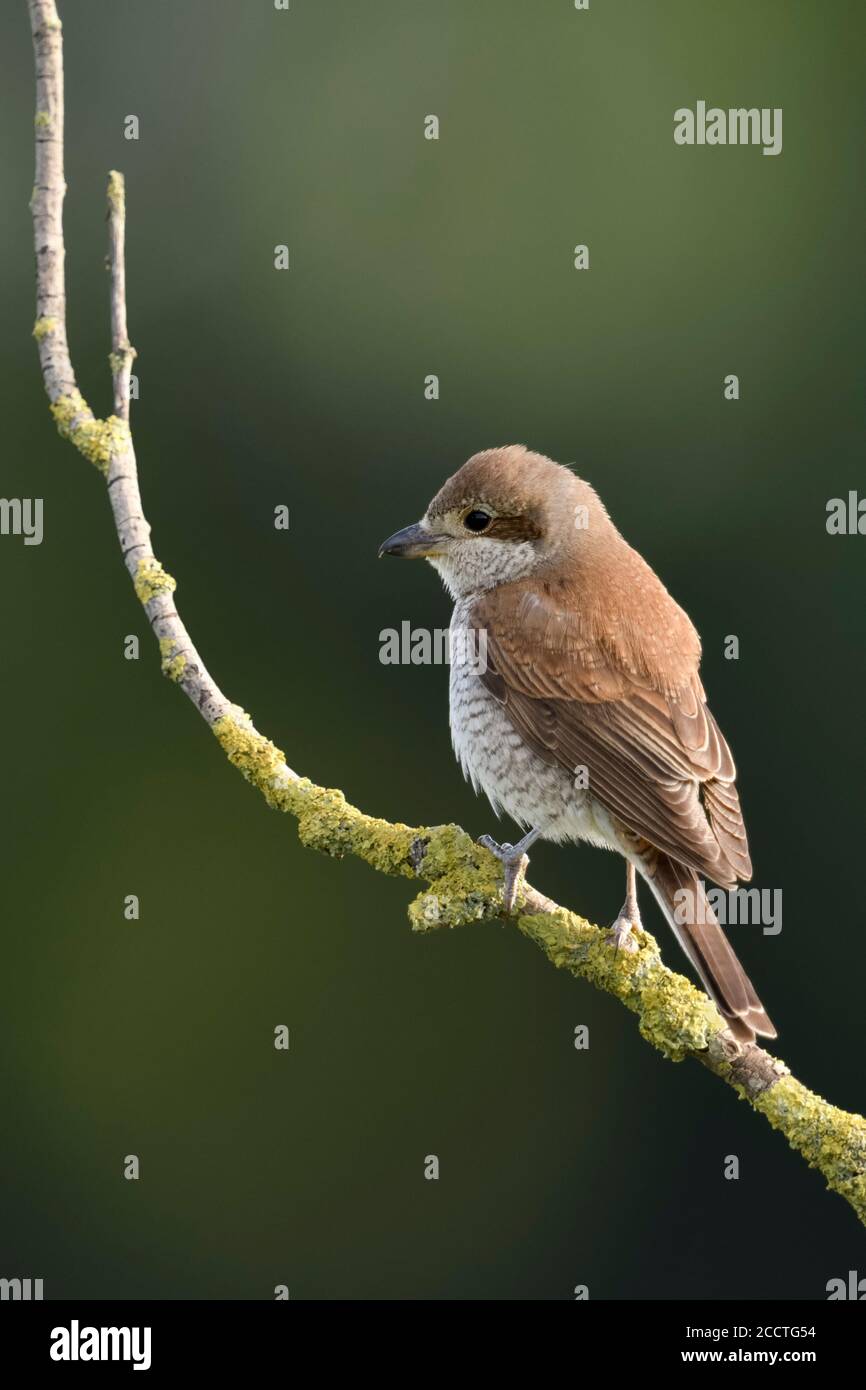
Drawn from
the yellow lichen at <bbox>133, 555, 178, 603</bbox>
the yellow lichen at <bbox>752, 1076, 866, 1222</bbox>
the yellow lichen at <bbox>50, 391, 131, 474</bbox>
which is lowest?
the yellow lichen at <bbox>752, 1076, 866, 1222</bbox>

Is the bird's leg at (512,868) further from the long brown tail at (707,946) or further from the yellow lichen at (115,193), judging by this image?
the yellow lichen at (115,193)

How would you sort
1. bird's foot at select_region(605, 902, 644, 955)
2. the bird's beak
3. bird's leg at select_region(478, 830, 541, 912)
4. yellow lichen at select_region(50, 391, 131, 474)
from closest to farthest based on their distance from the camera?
bird's foot at select_region(605, 902, 644, 955), bird's leg at select_region(478, 830, 541, 912), yellow lichen at select_region(50, 391, 131, 474), the bird's beak

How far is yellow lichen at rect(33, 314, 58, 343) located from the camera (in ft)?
14.4

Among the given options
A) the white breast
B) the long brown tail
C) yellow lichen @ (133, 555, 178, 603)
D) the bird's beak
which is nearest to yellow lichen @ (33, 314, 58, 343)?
yellow lichen @ (133, 555, 178, 603)

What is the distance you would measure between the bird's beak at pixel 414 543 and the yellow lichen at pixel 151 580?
800mm

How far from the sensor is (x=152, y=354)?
31.3 ft

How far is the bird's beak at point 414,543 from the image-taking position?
194 inches

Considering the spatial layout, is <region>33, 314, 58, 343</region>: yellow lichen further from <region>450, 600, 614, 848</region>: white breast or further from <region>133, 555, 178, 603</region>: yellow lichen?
<region>450, 600, 614, 848</region>: white breast

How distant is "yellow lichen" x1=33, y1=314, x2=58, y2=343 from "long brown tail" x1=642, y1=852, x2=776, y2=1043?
6.10 ft

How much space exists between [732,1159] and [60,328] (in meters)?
Answer: 4.72

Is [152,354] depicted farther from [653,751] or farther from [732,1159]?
[653,751]

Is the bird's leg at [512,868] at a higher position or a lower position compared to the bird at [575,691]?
lower

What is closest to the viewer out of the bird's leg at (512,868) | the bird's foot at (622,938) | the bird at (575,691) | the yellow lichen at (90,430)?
the bird's foot at (622,938)

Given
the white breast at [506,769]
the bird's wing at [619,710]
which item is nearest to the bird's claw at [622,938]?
the bird's wing at [619,710]
